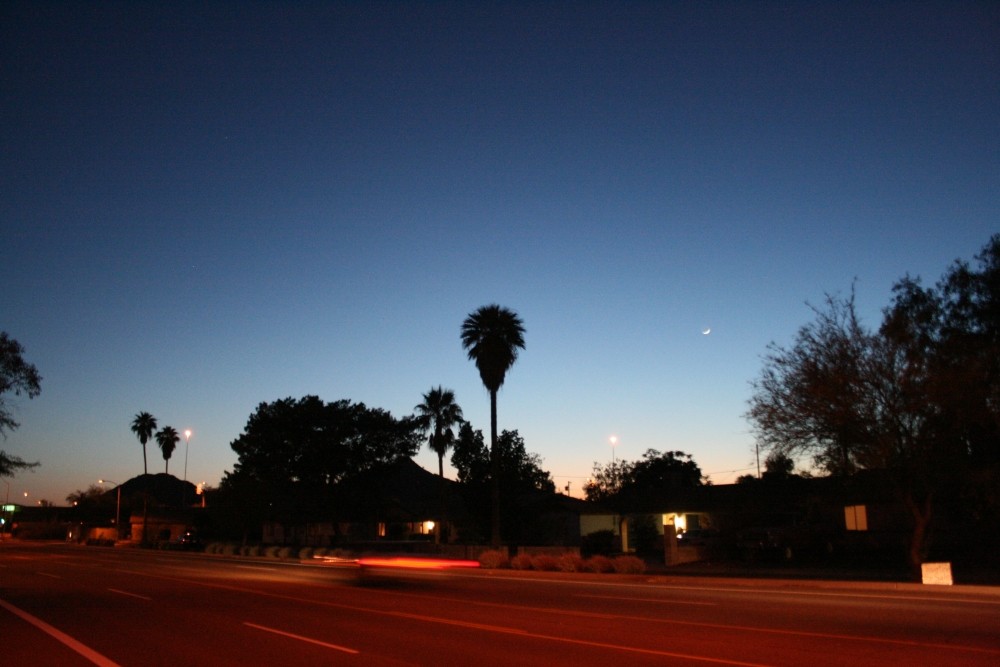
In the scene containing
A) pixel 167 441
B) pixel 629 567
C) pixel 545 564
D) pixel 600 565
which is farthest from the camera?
pixel 167 441

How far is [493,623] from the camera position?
17312 millimetres

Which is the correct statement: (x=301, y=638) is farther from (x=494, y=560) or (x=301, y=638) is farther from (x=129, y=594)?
(x=494, y=560)

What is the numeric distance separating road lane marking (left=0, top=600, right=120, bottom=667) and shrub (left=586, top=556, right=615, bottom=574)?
67.5 ft

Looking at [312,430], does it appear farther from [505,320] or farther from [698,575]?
[698,575]

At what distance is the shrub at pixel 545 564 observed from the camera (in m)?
37.0

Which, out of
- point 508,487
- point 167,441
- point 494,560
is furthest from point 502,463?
point 167,441

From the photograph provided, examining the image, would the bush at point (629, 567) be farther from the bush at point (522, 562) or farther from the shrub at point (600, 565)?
the bush at point (522, 562)

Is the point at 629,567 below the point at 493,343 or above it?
below

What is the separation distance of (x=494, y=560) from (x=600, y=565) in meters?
6.30

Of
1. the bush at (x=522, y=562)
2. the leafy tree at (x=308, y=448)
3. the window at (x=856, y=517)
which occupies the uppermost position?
the leafy tree at (x=308, y=448)

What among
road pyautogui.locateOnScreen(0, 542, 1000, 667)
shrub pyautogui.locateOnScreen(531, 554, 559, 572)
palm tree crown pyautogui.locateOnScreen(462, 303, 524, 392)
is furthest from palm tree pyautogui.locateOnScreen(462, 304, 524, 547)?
road pyautogui.locateOnScreen(0, 542, 1000, 667)

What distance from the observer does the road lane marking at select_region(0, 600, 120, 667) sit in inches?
512

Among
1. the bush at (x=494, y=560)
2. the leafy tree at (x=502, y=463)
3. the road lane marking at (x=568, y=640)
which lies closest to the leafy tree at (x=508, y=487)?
the leafy tree at (x=502, y=463)

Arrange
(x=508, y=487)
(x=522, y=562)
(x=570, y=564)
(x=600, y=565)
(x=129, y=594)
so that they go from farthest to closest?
(x=508, y=487), (x=522, y=562), (x=570, y=564), (x=600, y=565), (x=129, y=594)
